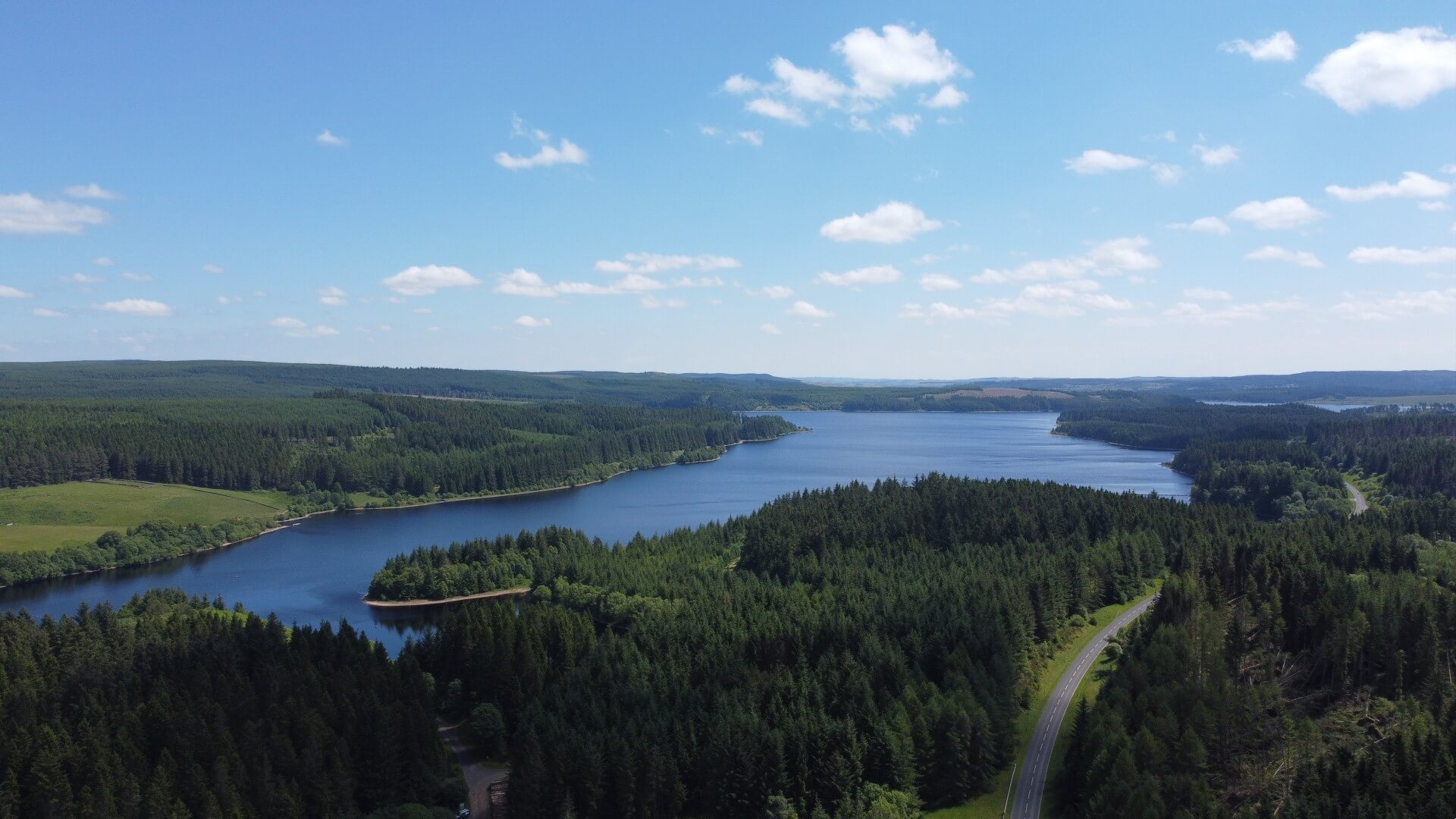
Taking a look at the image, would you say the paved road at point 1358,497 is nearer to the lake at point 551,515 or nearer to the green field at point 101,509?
the lake at point 551,515

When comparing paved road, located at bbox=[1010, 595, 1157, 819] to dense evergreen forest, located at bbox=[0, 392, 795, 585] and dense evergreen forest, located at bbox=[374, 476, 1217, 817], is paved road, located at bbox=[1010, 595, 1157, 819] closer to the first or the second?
dense evergreen forest, located at bbox=[374, 476, 1217, 817]

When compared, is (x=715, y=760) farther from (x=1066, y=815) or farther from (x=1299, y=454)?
(x=1299, y=454)

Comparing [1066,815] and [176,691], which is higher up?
[176,691]

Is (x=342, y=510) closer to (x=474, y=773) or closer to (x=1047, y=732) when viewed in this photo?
(x=474, y=773)

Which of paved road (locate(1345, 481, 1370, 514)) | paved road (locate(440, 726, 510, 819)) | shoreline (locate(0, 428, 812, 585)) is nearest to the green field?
shoreline (locate(0, 428, 812, 585))

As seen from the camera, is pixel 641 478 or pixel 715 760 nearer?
pixel 715 760

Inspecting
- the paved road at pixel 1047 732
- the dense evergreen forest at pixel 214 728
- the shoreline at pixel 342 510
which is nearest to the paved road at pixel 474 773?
the dense evergreen forest at pixel 214 728

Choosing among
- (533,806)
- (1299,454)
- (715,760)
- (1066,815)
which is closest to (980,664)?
(1066,815)
